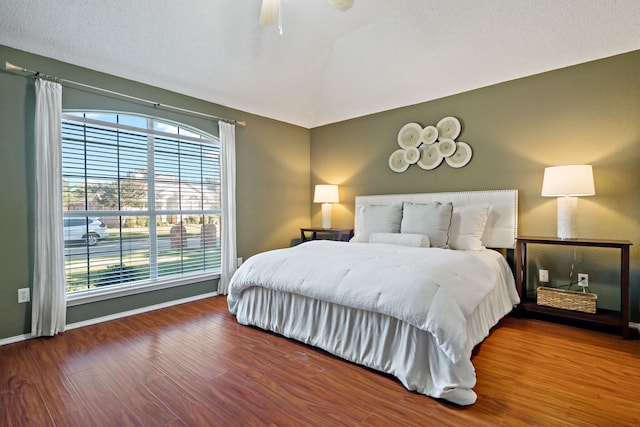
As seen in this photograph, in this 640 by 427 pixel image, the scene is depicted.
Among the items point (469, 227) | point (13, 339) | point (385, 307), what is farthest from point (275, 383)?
point (469, 227)

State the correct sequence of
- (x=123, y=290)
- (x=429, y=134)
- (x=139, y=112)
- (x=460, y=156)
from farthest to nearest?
(x=429, y=134), (x=460, y=156), (x=139, y=112), (x=123, y=290)

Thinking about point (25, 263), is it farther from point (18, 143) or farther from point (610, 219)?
point (610, 219)

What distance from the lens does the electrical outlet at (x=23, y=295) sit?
2.63 metres

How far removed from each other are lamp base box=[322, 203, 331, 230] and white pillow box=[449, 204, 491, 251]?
182 cm

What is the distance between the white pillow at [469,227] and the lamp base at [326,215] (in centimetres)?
182

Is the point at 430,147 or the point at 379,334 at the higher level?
the point at 430,147

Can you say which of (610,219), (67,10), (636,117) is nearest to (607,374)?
(610,219)

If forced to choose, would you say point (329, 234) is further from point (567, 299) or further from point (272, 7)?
point (272, 7)

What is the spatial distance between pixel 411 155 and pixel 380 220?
3.49 ft

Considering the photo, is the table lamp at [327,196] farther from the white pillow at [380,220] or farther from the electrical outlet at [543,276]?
the electrical outlet at [543,276]

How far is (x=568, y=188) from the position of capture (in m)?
2.72

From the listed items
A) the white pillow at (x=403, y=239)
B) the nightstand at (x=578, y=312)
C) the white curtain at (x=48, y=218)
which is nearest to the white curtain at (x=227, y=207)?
the white curtain at (x=48, y=218)

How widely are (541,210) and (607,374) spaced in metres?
1.65

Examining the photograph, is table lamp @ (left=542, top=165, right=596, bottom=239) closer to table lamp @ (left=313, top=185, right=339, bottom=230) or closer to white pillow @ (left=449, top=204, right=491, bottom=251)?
white pillow @ (left=449, top=204, right=491, bottom=251)
